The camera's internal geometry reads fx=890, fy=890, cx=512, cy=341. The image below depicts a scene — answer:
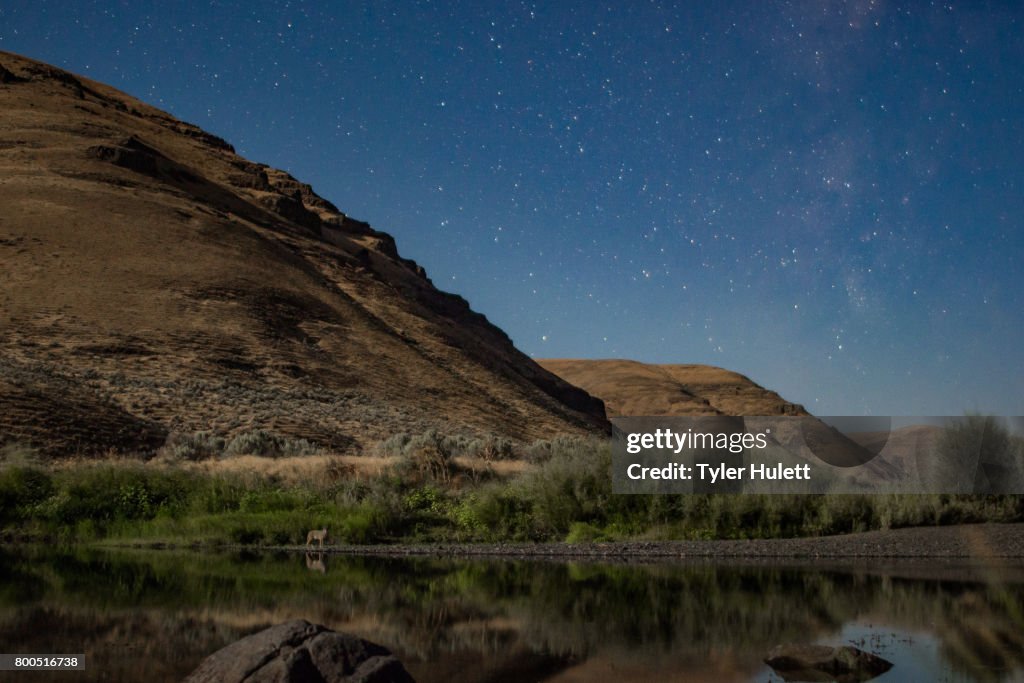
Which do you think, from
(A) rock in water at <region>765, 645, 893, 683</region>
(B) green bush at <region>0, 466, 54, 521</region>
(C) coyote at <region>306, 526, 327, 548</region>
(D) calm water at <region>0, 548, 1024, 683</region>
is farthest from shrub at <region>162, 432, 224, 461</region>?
(A) rock in water at <region>765, 645, 893, 683</region>

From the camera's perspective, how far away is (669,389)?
132375 mm

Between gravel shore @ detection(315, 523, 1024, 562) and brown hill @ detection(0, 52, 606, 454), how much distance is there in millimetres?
Result: 17443

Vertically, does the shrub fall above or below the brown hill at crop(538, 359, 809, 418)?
below

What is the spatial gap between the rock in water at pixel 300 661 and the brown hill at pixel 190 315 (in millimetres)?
24582

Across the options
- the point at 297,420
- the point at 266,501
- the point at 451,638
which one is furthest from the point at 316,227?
the point at 451,638

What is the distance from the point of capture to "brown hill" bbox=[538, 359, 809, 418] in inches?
4943

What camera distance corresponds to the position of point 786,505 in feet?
62.4

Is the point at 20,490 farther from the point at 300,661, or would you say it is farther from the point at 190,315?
the point at 190,315

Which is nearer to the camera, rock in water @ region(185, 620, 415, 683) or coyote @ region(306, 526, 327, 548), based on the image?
rock in water @ region(185, 620, 415, 683)

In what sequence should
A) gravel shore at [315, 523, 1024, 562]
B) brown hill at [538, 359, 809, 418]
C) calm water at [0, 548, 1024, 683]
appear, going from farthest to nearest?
brown hill at [538, 359, 809, 418], gravel shore at [315, 523, 1024, 562], calm water at [0, 548, 1024, 683]

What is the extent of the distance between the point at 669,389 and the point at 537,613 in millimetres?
124098

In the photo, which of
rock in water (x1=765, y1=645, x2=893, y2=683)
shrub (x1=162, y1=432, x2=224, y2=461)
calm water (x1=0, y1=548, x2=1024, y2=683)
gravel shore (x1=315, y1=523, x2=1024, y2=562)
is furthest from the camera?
shrub (x1=162, y1=432, x2=224, y2=461)

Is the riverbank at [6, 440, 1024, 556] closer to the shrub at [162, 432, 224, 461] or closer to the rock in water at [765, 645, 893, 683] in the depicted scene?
the shrub at [162, 432, 224, 461]

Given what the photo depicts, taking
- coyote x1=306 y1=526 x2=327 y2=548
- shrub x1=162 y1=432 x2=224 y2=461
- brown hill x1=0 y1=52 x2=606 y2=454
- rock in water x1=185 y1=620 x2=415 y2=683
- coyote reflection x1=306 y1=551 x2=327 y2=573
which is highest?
brown hill x1=0 y1=52 x2=606 y2=454
